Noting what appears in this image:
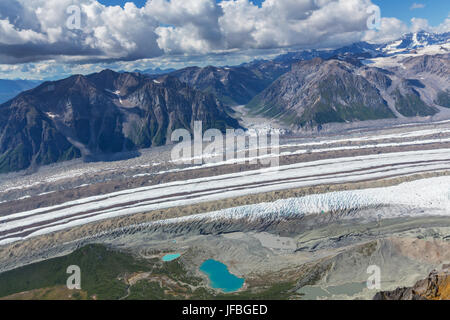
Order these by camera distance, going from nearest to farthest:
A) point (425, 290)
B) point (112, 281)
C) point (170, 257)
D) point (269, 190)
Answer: point (425, 290) < point (112, 281) < point (170, 257) < point (269, 190)

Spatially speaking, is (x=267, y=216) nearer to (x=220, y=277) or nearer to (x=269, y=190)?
(x=269, y=190)

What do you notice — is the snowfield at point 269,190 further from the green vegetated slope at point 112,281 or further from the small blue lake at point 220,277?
the small blue lake at point 220,277

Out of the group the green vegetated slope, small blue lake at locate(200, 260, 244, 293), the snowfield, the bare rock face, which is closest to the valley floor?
the snowfield

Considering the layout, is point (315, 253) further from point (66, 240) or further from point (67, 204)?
point (67, 204)

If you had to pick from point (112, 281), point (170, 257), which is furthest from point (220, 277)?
point (112, 281)

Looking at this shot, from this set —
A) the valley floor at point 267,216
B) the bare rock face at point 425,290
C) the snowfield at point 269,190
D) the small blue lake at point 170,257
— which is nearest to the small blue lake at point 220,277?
the valley floor at point 267,216
